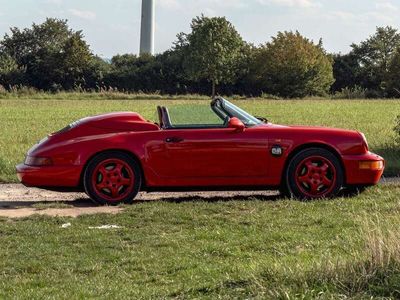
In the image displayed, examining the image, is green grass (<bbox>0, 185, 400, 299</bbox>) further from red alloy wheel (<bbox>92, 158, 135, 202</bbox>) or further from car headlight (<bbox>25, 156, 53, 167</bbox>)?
car headlight (<bbox>25, 156, 53, 167</bbox>)

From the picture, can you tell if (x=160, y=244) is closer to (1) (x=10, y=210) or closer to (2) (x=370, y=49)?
(1) (x=10, y=210)

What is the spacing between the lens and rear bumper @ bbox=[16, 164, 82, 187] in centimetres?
814

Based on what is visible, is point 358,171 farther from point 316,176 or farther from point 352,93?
point 352,93

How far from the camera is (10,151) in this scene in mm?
13281

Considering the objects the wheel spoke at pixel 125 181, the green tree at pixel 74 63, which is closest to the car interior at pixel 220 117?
the wheel spoke at pixel 125 181

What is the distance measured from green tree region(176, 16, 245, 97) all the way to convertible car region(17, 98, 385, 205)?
1664 inches

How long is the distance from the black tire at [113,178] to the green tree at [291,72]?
170 ft

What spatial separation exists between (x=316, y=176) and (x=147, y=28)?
2145 inches

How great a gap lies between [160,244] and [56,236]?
3.47ft

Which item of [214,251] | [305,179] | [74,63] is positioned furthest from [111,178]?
[74,63]

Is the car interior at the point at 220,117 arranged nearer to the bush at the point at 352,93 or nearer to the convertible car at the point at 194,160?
the convertible car at the point at 194,160

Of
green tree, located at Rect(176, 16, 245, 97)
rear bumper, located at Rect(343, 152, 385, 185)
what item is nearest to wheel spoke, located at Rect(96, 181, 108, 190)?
rear bumper, located at Rect(343, 152, 385, 185)

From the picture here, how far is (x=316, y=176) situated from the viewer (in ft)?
27.4

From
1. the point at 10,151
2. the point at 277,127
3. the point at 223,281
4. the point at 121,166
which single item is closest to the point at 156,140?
the point at 121,166
